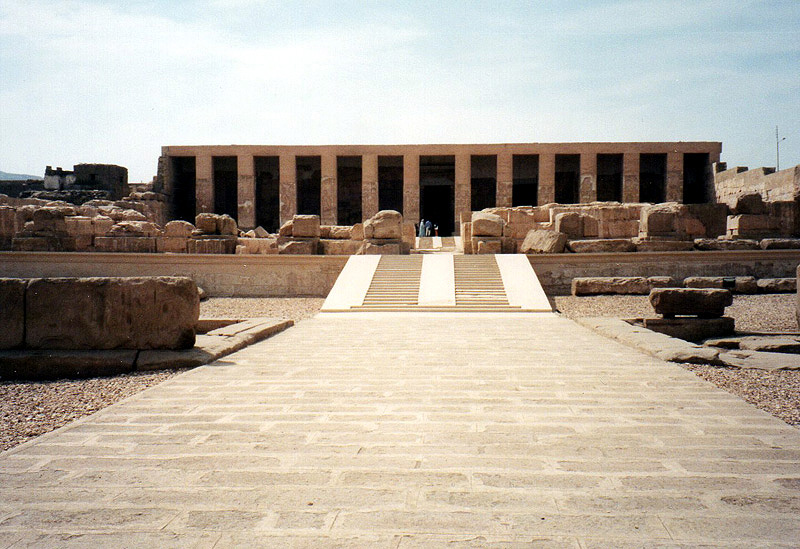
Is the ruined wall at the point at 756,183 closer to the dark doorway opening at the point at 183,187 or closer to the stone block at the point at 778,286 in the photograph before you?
the stone block at the point at 778,286

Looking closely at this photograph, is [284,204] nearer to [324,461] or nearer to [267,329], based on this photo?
[267,329]

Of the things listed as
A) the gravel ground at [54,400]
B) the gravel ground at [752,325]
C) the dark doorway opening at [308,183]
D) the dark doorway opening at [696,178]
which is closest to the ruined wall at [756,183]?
the dark doorway opening at [696,178]

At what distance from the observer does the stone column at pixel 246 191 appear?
2591cm

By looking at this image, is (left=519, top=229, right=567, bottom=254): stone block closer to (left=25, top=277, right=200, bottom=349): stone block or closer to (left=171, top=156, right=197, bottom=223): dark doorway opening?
(left=25, top=277, right=200, bottom=349): stone block

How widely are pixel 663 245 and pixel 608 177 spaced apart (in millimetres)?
16143

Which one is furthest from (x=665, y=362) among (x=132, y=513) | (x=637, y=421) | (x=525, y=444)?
(x=132, y=513)

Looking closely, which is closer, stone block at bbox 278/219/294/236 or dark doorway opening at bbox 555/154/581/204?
stone block at bbox 278/219/294/236

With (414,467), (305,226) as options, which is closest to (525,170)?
(305,226)

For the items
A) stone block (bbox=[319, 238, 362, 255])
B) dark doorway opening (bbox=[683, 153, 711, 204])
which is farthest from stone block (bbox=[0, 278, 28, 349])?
dark doorway opening (bbox=[683, 153, 711, 204])

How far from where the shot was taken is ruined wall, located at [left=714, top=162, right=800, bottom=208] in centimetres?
1705

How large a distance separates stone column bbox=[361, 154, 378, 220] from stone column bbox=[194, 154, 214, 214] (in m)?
7.03

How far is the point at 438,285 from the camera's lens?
10992 millimetres

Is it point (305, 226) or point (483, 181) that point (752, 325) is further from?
point (483, 181)

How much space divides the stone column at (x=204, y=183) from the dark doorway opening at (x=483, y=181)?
491 inches
